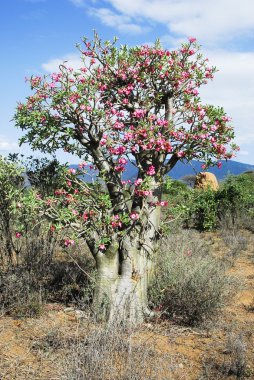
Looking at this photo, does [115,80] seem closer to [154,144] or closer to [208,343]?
[154,144]

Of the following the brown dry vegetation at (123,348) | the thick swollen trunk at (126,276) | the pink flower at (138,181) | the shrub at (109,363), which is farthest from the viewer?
the thick swollen trunk at (126,276)

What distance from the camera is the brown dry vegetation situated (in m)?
4.32

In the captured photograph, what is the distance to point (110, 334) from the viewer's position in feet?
15.3

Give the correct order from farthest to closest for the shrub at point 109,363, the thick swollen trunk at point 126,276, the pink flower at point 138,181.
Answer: the thick swollen trunk at point 126,276
the pink flower at point 138,181
the shrub at point 109,363

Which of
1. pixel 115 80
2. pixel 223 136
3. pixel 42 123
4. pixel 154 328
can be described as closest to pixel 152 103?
pixel 115 80

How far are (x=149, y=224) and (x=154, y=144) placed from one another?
1.30 m

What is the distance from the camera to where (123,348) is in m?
4.47

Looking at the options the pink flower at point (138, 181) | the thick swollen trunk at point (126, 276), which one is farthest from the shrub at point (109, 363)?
the pink flower at point (138, 181)

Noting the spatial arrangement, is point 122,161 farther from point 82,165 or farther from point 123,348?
point 123,348

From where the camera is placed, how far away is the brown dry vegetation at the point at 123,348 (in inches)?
170

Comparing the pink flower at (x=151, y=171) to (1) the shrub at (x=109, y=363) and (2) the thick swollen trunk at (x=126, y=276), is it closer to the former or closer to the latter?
(2) the thick swollen trunk at (x=126, y=276)

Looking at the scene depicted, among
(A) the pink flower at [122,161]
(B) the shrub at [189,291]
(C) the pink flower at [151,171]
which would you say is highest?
(A) the pink flower at [122,161]

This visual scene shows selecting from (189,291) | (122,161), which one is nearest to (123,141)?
(122,161)

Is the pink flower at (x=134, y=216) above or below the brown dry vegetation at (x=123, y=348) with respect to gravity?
above
